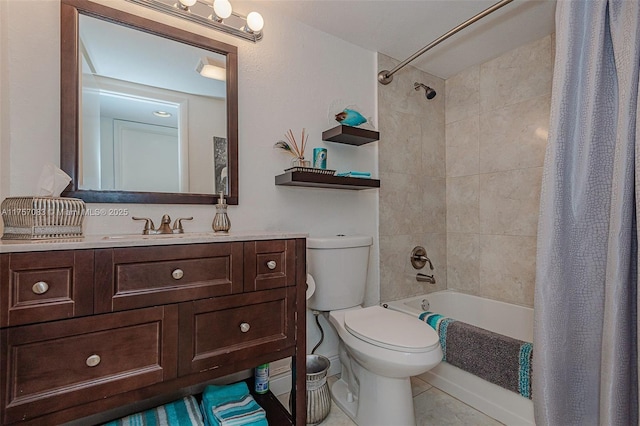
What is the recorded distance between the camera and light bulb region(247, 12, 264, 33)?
Answer: 153 centimetres

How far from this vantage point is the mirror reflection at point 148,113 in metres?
1.27

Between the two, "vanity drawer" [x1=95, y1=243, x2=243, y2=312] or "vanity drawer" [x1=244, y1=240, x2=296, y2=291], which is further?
"vanity drawer" [x1=244, y1=240, x2=296, y2=291]

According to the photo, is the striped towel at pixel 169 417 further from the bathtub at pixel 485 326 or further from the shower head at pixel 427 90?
the shower head at pixel 427 90

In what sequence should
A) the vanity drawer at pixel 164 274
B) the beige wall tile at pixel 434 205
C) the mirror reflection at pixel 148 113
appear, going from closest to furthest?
1. the vanity drawer at pixel 164 274
2. the mirror reflection at pixel 148 113
3. the beige wall tile at pixel 434 205

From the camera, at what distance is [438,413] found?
62.2 inches

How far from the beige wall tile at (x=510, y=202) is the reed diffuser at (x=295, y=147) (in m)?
1.41

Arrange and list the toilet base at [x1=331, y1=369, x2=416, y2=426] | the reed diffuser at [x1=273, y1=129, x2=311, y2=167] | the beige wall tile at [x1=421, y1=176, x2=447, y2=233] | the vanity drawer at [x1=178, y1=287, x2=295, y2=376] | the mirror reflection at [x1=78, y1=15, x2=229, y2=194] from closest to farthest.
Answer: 1. the vanity drawer at [x1=178, y1=287, x2=295, y2=376]
2. the mirror reflection at [x1=78, y1=15, x2=229, y2=194]
3. the toilet base at [x1=331, y1=369, x2=416, y2=426]
4. the reed diffuser at [x1=273, y1=129, x2=311, y2=167]
5. the beige wall tile at [x1=421, y1=176, x2=447, y2=233]

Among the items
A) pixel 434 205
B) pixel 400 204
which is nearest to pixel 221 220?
pixel 400 204

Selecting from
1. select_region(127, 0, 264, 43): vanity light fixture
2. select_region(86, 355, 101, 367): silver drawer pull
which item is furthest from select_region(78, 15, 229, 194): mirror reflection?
select_region(86, 355, 101, 367): silver drawer pull

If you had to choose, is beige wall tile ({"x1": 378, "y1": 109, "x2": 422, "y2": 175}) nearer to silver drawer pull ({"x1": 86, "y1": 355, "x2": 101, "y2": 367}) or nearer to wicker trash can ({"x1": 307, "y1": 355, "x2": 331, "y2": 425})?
wicker trash can ({"x1": 307, "y1": 355, "x2": 331, "y2": 425})

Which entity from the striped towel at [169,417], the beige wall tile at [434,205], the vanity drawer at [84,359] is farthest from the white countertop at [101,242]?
A: the beige wall tile at [434,205]

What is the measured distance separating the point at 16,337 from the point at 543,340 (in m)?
1.53

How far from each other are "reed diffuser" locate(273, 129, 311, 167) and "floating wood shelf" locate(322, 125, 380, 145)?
144mm

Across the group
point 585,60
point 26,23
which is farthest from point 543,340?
point 26,23
